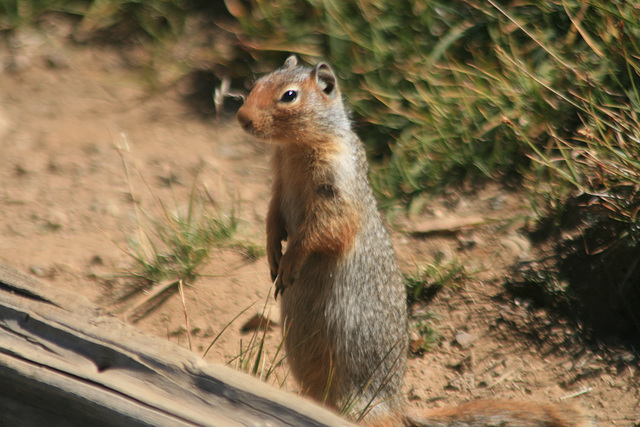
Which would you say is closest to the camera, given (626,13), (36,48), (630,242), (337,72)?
(630,242)

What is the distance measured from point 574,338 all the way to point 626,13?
2.00 metres

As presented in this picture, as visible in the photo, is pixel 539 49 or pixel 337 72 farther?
pixel 337 72

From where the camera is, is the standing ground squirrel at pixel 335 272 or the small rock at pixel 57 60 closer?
the standing ground squirrel at pixel 335 272

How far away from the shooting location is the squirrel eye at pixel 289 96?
11.0ft

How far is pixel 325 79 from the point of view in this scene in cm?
359

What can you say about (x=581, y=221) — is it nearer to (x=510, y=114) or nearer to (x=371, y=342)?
(x=510, y=114)

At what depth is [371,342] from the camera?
11.6 ft

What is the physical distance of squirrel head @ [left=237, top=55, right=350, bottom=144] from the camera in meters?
3.27

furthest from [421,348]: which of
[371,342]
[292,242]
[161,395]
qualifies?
[161,395]

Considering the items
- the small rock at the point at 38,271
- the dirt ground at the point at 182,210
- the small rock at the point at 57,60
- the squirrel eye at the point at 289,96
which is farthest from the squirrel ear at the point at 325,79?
the small rock at the point at 57,60

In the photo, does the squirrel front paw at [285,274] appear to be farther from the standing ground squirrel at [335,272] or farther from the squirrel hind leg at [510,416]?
the squirrel hind leg at [510,416]

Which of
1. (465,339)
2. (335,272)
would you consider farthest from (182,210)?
(465,339)

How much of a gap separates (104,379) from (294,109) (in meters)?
1.58

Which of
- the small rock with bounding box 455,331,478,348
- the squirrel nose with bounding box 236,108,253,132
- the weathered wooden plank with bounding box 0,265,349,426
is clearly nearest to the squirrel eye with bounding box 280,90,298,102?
the squirrel nose with bounding box 236,108,253,132
